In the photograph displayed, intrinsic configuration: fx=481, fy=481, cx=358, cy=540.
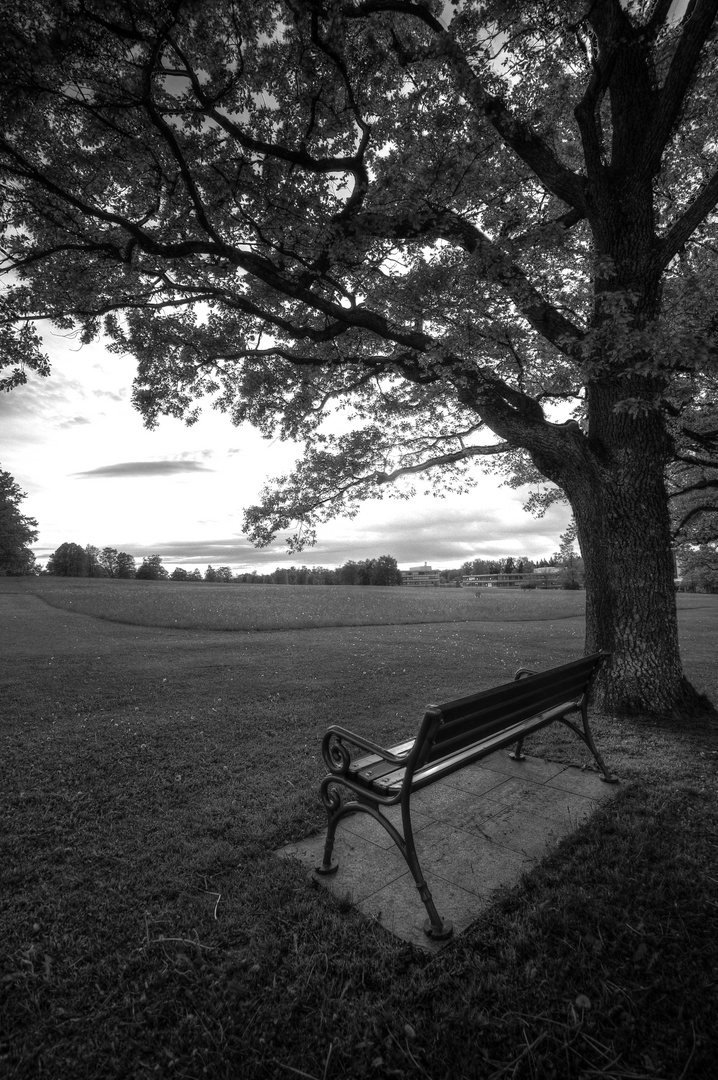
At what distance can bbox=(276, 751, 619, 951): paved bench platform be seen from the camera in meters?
3.12

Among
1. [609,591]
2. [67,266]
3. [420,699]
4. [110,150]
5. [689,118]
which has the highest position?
[689,118]

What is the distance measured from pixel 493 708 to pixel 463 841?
1210 mm

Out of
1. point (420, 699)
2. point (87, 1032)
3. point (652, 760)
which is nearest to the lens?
point (87, 1032)

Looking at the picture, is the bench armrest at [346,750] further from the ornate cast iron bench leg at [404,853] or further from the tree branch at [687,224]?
the tree branch at [687,224]

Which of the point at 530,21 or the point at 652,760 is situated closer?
the point at 652,760

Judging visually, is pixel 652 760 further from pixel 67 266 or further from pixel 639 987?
pixel 67 266

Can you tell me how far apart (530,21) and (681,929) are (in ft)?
34.4

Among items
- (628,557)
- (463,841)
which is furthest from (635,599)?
(463,841)

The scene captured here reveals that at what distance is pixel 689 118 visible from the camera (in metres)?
7.82

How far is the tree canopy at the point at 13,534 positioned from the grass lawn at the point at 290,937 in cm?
5984

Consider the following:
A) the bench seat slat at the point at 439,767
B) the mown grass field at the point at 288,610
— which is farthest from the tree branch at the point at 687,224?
the mown grass field at the point at 288,610

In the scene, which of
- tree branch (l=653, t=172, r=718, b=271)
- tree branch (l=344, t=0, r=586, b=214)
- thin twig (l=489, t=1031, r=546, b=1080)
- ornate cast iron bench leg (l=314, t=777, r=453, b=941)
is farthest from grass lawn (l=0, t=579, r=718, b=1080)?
tree branch (l=344, t=0, r=586, b=214)

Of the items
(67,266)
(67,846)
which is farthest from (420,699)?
(67,266)

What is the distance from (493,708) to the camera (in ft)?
11.6
